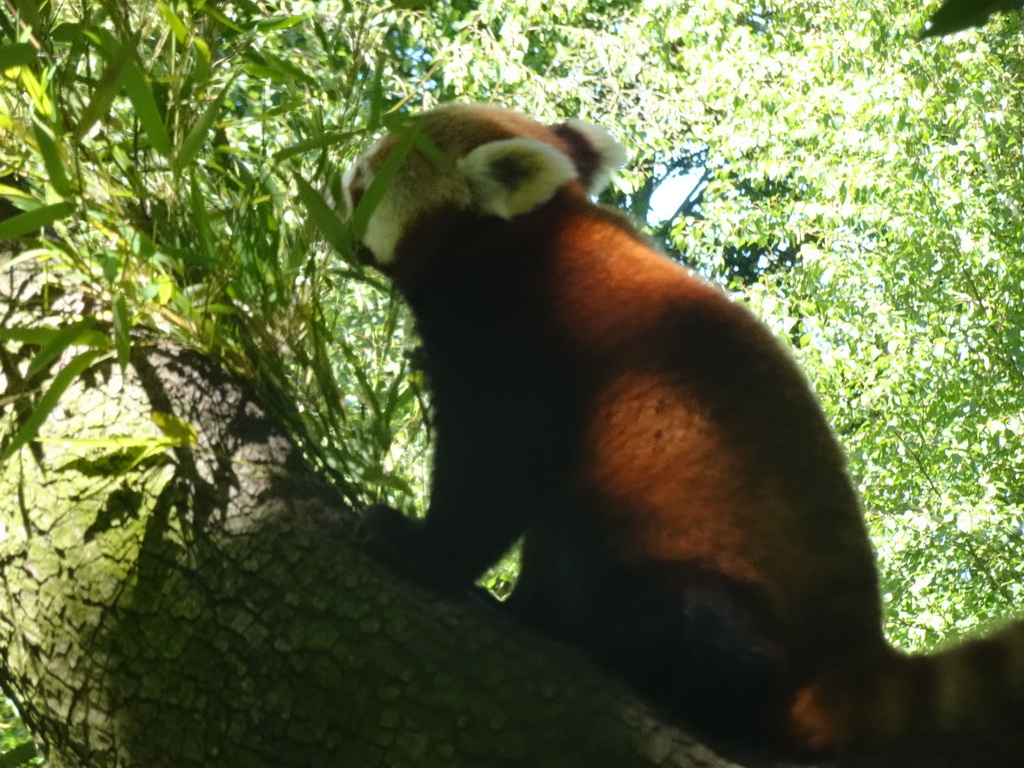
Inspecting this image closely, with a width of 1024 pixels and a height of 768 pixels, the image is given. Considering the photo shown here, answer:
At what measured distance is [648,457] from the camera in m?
1.48

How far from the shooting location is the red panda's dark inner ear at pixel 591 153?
207 cm

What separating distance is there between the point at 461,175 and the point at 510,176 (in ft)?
0.30

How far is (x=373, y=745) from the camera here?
3.40 ft

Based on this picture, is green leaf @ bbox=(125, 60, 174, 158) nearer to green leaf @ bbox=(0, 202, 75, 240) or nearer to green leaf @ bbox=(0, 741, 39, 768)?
green leaf @ bbox=(0, 202, 75, 240)

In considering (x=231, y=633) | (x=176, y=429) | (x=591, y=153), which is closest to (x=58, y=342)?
(x=176, y=429)

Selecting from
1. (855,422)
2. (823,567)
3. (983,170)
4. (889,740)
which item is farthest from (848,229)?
(889,740)

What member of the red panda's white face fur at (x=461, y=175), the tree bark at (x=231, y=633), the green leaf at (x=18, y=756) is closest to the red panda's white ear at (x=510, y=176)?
the red panda's white face fur at (x=461, y=175)

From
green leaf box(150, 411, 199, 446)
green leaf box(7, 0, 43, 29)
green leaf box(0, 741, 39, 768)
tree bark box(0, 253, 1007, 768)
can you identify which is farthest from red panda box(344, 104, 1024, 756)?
green leaf box(0, 741, 39, 768)

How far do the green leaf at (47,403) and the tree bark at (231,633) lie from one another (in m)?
0.05

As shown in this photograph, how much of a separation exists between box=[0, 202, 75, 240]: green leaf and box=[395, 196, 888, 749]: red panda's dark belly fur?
659 millimetres

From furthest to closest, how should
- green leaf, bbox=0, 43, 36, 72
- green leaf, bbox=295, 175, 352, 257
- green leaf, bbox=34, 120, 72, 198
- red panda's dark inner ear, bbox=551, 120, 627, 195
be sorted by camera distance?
red panda's dark inner ear, bbox=551, 120, 627, 195 → green leaf, bbox=295, 175, 352, 257 → green leaf, bbox=34, 120, 72, 198 → green leaf, bbox=0, 43, 36, 72

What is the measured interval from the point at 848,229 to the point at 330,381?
3157 millimetres

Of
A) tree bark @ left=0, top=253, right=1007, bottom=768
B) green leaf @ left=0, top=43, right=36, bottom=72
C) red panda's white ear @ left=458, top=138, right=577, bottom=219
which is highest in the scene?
green leaf @ left=0, top=43, right=36, bottom=72

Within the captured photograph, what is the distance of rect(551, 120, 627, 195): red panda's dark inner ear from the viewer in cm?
207
